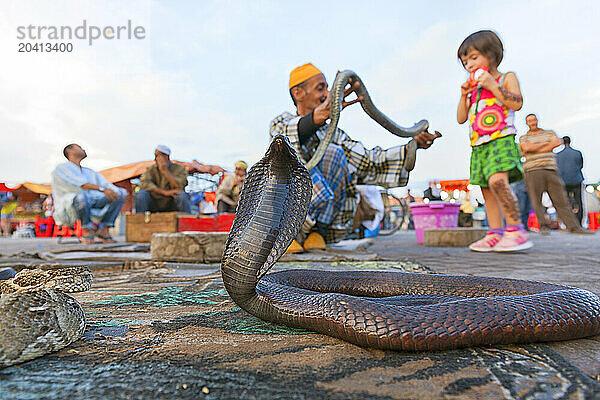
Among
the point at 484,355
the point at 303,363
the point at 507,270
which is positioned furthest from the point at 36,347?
the point at 507,270

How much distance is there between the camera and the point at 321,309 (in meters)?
0.91

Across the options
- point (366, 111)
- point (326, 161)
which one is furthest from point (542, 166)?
point (326, 161)

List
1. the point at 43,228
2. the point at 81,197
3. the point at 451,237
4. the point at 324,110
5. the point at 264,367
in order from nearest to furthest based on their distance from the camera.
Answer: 1. the point at 264,367
2. the point at 324,110
3. the point at 451,237
4. the point at 81,197
5. the point at 43,228

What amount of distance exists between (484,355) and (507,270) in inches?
63.3

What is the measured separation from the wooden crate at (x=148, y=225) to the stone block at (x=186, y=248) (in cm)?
219

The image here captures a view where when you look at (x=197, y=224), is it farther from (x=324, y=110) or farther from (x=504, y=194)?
(x=504, y=194)

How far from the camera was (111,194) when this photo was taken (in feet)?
18.3

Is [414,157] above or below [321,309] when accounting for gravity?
above

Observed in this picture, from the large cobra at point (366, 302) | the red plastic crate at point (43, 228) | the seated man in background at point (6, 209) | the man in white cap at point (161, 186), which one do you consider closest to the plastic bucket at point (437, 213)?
the man in white cap at point (161, 186)

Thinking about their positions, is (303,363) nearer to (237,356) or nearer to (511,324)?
(237,356)

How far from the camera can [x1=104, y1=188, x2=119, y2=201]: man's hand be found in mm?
5531

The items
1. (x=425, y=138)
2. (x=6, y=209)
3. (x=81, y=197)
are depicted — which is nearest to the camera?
(x=425, y=138)

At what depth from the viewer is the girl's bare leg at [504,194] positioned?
2.98 m

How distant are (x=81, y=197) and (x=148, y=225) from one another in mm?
1191
